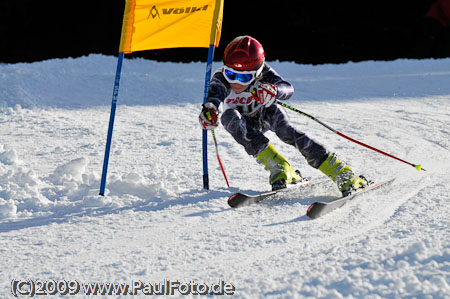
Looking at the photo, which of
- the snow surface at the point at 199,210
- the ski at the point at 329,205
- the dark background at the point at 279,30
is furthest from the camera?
the dark background at the point at 279,30

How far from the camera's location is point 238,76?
3.59m

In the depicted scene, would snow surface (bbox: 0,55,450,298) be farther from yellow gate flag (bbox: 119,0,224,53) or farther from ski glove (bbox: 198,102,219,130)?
yellow gate flag (bbox: 119,0,224,53)

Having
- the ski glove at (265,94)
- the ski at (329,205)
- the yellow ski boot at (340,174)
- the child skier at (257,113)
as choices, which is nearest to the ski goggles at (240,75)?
the child skier at (257,113)

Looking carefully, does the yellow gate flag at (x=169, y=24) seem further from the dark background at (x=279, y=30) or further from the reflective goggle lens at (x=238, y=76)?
the dark background at (x=279, y=30)

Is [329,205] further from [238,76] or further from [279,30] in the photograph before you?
[279,30]

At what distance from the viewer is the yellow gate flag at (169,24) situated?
11.9ft

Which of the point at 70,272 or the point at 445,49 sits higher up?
the point at 445,49

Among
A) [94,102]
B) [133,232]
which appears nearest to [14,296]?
[133,232]

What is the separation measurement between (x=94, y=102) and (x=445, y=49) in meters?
7.90

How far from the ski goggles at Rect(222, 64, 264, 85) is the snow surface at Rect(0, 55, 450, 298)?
74 cm

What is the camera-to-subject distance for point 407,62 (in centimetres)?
1031

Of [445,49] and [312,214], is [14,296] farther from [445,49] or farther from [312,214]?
[445,49]

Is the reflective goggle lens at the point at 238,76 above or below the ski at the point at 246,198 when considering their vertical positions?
above

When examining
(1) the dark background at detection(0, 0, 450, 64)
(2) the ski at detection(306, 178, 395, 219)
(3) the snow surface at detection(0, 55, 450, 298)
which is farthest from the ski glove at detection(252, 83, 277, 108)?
(1) the dark background at detection(0, 0, 450, 64)
